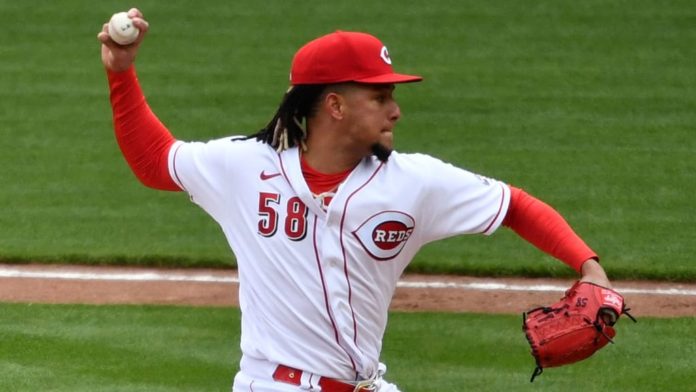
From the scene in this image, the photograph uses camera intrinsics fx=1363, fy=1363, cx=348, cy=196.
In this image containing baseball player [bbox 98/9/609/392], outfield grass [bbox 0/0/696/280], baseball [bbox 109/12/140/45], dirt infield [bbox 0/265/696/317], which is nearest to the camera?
baseball [bbox 109/12/140/45]

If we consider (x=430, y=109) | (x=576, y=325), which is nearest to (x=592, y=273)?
(x=576, y=325)

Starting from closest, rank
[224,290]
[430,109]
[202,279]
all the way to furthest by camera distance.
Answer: [224,290], [202,279], [430,109]

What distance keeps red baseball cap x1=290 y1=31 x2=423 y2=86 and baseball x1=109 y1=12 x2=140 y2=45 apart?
18.7 inches

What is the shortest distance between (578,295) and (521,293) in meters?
4.38

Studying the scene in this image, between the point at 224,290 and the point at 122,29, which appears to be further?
the point at 224,290

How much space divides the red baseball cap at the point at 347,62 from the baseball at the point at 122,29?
0.47 m

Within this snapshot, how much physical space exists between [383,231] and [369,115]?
12.8 inches

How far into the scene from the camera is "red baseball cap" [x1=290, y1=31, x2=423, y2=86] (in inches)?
146

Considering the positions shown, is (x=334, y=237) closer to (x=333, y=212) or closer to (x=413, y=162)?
(x=333, y=212)

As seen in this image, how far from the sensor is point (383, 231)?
146 inches

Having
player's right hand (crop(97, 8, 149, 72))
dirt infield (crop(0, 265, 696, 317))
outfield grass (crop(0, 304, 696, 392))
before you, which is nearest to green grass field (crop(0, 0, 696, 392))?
outfield grass (crop(0, 304, 696, 392))

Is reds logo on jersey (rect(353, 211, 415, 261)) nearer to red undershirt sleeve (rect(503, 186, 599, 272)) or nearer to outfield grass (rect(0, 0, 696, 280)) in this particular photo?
red undershirt sleeve (rect(503, 186, 599, 272))

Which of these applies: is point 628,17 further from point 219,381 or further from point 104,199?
point 219,381

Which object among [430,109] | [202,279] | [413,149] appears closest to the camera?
[202,279]
